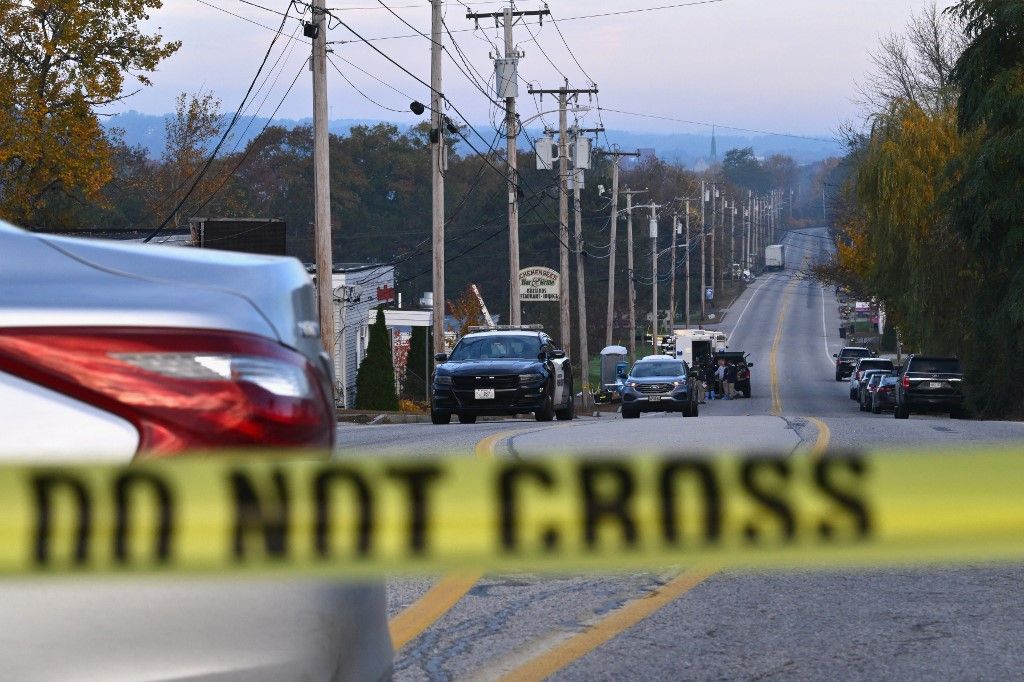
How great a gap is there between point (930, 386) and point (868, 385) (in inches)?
495

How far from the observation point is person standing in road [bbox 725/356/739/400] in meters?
69.0

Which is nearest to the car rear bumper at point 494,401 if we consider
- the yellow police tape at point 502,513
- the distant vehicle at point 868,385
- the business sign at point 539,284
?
the yellow police tape at point 502,513

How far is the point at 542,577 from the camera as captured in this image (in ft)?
25.5

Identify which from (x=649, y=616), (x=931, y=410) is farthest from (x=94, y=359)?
(x=931, y=410)

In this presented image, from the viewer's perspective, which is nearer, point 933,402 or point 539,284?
point 933,402

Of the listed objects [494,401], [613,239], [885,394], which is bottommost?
[885,394]

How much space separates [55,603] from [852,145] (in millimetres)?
79355

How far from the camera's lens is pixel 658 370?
127ft

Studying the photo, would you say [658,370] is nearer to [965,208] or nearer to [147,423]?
[965,208]

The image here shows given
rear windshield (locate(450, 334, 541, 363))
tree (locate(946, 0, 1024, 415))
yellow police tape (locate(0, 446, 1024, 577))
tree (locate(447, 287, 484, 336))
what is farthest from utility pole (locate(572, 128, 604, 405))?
yellow police tape (locate(0, 446, 1024, 577))

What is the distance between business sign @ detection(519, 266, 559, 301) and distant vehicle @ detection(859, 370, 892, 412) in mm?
12282

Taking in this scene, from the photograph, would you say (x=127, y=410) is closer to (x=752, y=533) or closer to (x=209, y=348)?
(x=209, y=348)

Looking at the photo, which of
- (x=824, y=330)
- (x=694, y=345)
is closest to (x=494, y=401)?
(x=694, y=345)

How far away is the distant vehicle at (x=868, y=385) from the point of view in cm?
4868
